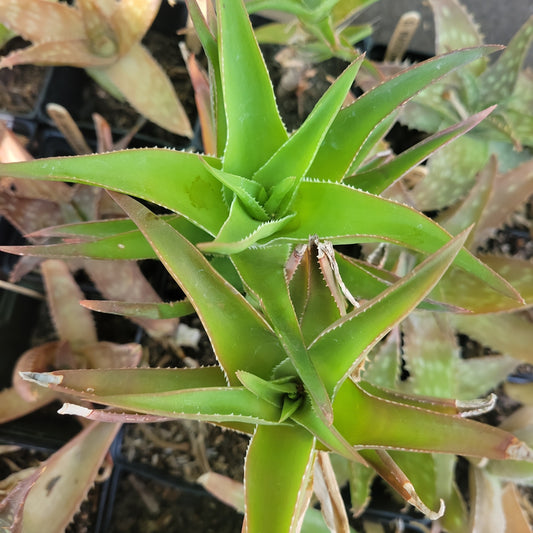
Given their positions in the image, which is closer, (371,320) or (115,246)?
(371,320)

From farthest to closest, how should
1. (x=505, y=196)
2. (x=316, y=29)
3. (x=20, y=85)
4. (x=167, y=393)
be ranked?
(x=20, y=85), (x=505, y=196), (x=316, y=29), (x=167, y=393)

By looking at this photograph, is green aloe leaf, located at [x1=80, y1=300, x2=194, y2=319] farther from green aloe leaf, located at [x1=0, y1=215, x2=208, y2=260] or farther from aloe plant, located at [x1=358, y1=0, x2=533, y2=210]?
aloe plant, located at [x1=358, y1=0, x2=533, y2=210]

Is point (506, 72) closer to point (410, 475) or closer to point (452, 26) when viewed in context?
point (452, 26)

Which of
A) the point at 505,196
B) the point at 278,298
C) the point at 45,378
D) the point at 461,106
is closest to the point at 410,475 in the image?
the point at 278,298

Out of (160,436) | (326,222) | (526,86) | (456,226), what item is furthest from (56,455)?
(526,86)

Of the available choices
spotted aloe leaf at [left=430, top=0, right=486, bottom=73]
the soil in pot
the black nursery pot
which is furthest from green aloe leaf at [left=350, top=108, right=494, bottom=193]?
the soil in pot

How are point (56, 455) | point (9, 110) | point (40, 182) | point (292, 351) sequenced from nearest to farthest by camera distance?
point (292, 351)
point (56, 455)
point (40, 182)
point (9, 110)

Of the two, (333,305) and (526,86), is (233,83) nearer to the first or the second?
(333,305)
